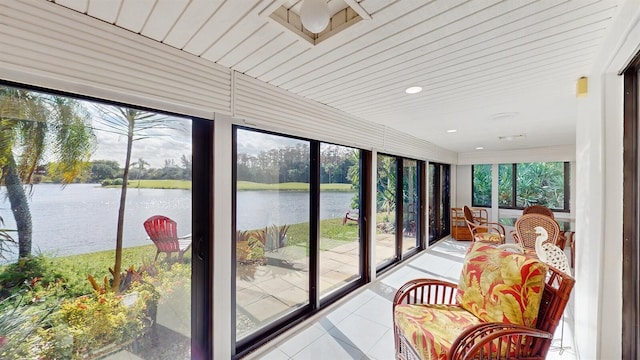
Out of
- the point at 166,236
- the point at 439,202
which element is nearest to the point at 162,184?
the point at 166,236

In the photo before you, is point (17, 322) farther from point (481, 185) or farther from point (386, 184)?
point (481, 185)

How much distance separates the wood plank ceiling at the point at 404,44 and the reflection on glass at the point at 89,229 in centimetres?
61

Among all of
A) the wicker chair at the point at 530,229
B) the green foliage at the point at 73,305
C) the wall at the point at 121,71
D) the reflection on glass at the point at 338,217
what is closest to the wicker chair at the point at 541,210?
the wicker chair at the point at 530,229

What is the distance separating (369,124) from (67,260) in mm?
3136

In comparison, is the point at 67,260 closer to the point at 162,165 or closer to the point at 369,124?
the point at 162,165

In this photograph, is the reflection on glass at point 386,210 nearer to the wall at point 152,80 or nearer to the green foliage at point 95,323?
the wall at point 152,80

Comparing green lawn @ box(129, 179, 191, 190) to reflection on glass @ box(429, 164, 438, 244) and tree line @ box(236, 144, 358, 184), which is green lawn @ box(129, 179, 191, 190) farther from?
reflection on glass @ box(429, 164, 438, 244)

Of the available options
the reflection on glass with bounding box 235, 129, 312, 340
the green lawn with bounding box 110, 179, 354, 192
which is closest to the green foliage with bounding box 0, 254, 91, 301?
the green lawn with bounding box 110, 179, 354, 192

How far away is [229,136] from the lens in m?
1.97

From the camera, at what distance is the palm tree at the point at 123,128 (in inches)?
61.0

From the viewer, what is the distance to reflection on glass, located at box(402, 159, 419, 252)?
15.4 ft

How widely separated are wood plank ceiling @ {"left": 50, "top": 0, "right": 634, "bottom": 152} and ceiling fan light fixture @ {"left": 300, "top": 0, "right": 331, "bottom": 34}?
22 centimetres

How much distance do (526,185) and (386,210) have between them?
4.73 metres

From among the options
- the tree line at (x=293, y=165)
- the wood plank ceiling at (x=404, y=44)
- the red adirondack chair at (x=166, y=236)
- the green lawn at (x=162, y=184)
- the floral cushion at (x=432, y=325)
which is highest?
the wood plank ceiling at (x=404, y=44)
